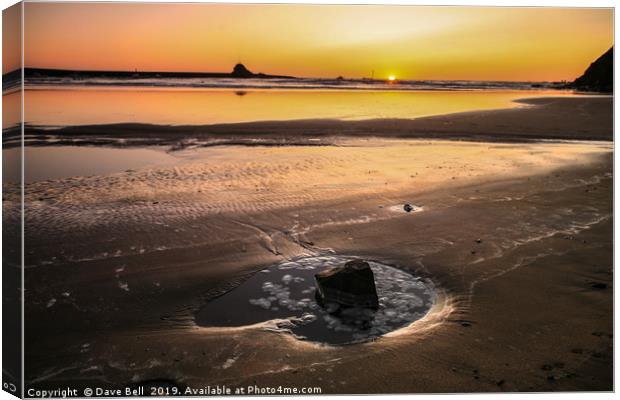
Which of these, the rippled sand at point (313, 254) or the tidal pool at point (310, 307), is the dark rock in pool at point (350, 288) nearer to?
the tidal pool at point (310, 307)

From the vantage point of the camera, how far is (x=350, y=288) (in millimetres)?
3531

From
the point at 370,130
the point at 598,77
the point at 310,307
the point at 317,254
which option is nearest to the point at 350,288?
the point at 310,307

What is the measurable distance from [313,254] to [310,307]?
0.81 meters

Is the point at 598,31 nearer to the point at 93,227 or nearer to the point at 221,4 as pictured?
the point at 221,4

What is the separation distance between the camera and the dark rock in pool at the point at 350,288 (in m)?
3.54

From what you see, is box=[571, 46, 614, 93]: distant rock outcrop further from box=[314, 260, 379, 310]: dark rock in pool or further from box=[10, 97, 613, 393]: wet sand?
box=[314, 260, 379, 310]: dark rock in pool

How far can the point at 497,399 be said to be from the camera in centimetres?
297

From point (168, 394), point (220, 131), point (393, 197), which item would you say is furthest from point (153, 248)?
point (220, 131)

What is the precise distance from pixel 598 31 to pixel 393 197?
8.21 ft

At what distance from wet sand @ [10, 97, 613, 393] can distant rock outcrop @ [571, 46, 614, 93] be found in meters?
1.12

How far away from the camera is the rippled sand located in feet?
9.95

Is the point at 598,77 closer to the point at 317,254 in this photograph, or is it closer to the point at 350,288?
the point at 317,254

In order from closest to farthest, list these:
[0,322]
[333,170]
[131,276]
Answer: [0,322]
[131,276]
[333,170]

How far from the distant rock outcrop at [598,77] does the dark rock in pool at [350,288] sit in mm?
2431
